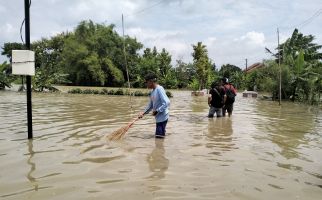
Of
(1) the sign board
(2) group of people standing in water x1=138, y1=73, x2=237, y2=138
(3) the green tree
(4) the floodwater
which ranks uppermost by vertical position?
(3) the green tree

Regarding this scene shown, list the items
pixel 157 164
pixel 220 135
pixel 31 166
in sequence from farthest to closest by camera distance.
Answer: pixel 220 135 < pixel 157 164 < pixel 31 166

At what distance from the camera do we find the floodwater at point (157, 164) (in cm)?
507

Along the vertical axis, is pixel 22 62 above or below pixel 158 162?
above

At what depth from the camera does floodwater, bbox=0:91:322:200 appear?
5.07m

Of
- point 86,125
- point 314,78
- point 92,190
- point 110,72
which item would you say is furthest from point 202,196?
point 110,72

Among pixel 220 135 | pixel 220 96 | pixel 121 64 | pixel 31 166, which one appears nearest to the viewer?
pixel 31 166

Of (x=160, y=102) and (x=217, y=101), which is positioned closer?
(x=160, y=102)

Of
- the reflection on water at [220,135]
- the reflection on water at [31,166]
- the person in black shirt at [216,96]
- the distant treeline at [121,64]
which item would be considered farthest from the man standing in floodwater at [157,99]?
the distant treeline at [121,64]

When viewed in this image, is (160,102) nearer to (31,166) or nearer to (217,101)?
(31,166)

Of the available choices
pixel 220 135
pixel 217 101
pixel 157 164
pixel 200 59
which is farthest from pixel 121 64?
pixel 157 164

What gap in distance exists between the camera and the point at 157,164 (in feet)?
21.6

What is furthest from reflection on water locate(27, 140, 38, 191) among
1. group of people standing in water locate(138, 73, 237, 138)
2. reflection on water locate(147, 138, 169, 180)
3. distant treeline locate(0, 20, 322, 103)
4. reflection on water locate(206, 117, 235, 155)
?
distant treeline locate(0, 20, 322, 103)

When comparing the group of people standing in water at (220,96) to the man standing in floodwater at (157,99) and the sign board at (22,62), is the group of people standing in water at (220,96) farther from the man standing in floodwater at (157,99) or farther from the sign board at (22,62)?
the sign board at (22,62)

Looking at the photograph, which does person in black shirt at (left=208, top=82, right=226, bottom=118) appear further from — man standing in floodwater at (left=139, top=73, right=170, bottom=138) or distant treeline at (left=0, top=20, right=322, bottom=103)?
distant treeline at (left=0, top=20, right=322, bottom=103)
